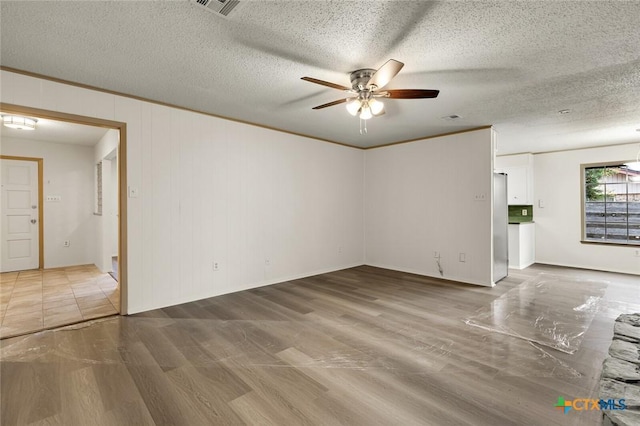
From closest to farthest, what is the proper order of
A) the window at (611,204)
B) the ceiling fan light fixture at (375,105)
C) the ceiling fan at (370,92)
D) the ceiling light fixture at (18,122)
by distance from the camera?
1. the ceiling fan at (370,92)
2. the ceiling fan light fixture at (375,105)
3. the ceiling light fixture at (18,122)
4. the window at (611,204)

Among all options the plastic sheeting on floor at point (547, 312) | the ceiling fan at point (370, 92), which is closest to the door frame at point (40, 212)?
the ceiling fan at point (370, 92)

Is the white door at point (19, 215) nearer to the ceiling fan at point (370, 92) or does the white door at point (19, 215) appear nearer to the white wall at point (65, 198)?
the white wall at point (65, 198)

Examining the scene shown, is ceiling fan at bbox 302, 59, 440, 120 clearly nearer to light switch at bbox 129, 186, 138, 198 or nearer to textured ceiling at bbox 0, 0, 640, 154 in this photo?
textured ceiling at bbox 0, 0, 640, 154

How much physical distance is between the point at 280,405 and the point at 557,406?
1.80 metres

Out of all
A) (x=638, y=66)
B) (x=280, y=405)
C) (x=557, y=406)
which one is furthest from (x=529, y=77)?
(x=280, y=405)

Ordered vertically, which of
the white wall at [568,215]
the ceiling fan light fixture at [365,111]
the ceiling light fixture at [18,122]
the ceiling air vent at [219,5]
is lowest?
the white wall at [568,215]

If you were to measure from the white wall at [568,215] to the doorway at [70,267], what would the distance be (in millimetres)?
8126

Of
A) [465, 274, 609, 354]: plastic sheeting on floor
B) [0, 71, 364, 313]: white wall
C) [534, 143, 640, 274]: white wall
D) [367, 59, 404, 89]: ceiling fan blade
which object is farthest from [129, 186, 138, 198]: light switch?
[534, 143, 640, 274]: white wall

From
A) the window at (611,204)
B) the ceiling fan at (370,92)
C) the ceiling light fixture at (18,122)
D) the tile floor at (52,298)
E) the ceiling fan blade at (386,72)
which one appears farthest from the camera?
the window at (611,204)

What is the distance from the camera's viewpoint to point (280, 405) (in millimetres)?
1882

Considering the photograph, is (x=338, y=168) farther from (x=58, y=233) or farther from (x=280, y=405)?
(x=58, y=233)

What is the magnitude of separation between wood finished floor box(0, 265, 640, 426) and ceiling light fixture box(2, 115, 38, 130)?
12.1ft

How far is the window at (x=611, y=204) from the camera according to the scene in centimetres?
573

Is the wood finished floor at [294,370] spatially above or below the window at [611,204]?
below
